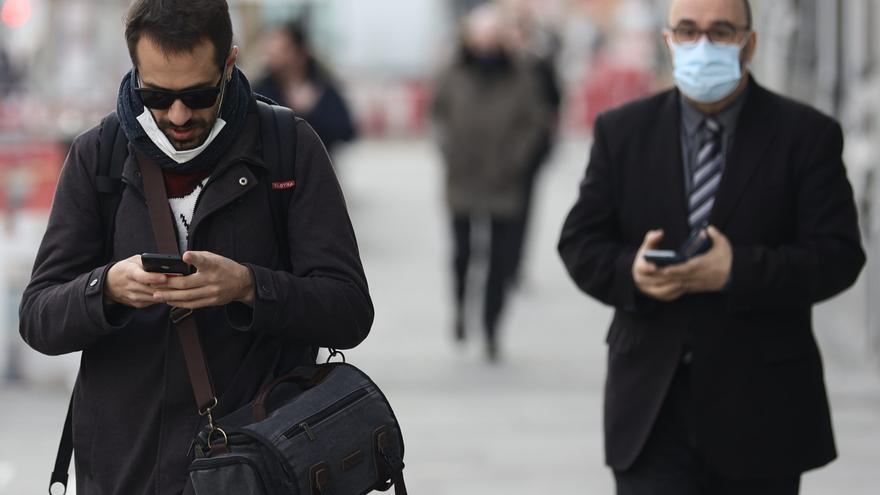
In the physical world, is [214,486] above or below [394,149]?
above

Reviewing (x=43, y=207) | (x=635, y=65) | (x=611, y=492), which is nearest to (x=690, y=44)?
(x=611, y=492)

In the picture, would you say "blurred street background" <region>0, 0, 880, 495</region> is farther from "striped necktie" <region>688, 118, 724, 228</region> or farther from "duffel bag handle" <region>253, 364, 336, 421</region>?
"duffel bag handle" <region>253, 364, 336, 421</region>

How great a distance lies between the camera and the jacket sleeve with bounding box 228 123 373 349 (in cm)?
311

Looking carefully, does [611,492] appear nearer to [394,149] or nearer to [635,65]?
[394,149]

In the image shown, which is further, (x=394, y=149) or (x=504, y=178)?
(x=394, y=149)

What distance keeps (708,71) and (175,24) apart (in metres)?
1.55

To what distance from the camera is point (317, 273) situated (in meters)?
3.22

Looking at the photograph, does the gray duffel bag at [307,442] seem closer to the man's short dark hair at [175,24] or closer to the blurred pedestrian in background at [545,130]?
the man's short dark hair at [175,24]

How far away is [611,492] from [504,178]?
327 cm

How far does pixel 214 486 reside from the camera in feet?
9.73

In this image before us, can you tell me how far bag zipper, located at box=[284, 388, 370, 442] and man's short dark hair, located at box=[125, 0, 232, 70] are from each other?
68 centimetres

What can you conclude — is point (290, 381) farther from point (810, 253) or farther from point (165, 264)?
point (810, 253)

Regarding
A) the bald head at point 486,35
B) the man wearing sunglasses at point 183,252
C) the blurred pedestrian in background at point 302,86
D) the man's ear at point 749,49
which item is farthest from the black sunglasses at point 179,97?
the blurred pedestrian in background at point 302,86

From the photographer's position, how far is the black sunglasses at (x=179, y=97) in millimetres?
3045
